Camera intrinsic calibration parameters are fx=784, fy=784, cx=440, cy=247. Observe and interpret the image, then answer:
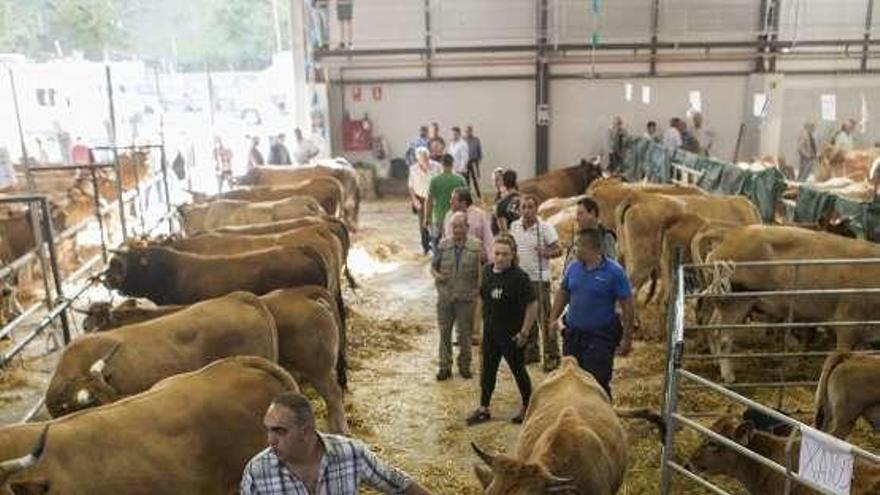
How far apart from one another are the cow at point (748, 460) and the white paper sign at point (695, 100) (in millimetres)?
14896

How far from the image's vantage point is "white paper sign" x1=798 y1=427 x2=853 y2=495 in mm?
3490

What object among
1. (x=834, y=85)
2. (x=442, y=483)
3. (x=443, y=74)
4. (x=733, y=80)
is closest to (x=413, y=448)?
(x=442, y=483)

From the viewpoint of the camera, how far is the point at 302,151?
18.9 m

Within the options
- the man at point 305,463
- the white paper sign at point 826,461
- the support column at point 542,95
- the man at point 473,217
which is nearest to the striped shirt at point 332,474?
the man at point 305,463

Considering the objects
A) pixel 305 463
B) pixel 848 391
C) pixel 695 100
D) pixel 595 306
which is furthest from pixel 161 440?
pixel 695 100

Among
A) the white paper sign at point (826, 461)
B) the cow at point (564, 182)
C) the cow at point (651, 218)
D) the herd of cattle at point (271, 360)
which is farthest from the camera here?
the cow at point (564, 182)

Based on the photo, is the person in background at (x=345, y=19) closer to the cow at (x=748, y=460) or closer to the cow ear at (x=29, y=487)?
the cow at (x=748, y=460)

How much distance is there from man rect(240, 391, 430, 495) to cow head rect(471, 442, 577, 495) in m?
0.48

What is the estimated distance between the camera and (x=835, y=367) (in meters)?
5.90

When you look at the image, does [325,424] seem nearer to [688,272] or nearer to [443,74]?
[688,272]

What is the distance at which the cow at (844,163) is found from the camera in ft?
54.8

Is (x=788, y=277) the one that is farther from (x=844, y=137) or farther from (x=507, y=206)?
(x=844, y=137)

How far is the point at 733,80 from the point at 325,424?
1737cm

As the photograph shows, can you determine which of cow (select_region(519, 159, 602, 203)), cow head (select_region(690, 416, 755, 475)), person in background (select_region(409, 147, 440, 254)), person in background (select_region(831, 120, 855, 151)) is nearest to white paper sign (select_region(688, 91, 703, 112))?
person in background (select_region(831, 120, 855, 151))
